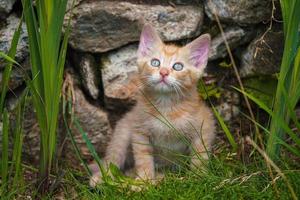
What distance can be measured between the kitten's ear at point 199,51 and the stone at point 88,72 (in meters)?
0.60

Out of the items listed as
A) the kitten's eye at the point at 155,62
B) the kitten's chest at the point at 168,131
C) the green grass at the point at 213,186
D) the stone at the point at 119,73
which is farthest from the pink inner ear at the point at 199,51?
the green grass at the point at 213,186

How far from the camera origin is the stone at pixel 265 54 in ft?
11.3

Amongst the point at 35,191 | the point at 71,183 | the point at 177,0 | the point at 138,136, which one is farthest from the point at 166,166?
the point at 177,0

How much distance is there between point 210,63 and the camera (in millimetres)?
3607

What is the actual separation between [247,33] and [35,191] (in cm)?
150

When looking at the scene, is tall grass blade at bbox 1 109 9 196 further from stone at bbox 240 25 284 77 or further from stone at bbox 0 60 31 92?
stone at bbox 240 25 284 77

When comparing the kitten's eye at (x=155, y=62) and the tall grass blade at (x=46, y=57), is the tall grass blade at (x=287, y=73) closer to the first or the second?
the kitten's eye at (x=155, y=62)

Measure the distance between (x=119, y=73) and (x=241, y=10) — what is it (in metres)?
0.78

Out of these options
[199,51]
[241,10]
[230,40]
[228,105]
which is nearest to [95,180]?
[199,51]

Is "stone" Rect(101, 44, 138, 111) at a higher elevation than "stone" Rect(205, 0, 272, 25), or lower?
lower

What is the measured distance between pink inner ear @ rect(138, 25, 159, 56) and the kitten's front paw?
2.28 feet

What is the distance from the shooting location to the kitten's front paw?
3.10 metres

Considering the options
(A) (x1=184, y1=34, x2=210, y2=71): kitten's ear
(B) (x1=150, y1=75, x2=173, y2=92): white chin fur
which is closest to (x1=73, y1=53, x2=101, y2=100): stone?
(B) (x1=150, y1=75, x2=173, y2=92): white chin fur

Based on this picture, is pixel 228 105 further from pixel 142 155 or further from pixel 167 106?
pixel 142 155
